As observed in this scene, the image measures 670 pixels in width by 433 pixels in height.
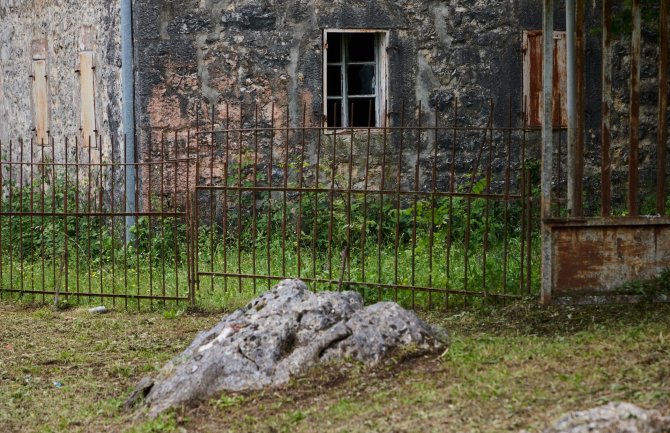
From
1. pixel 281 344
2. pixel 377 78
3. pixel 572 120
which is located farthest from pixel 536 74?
pixel 281 344

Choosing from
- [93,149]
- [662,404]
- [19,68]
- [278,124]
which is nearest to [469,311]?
[662,404]

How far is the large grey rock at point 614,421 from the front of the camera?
4.32m

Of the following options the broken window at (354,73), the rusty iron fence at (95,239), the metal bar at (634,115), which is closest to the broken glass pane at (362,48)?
the broken window at (354,73)

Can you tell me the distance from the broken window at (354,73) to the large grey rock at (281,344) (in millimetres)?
6098

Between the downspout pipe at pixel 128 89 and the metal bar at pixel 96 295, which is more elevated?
the downspout pipe at pixel 128 89

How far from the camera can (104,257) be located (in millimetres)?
11172

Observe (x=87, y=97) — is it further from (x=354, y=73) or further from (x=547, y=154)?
(x=547, y=154)

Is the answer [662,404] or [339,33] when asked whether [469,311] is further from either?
[339,33]

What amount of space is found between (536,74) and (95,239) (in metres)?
5.35

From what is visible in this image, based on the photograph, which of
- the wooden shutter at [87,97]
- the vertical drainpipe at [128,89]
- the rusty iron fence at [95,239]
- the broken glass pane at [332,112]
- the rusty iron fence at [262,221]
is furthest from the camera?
the wooden shutter at [87,97]

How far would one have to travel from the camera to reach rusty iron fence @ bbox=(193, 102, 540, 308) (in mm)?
8562

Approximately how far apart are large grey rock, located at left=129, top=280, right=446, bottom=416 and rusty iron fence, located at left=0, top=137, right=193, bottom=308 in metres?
2.75

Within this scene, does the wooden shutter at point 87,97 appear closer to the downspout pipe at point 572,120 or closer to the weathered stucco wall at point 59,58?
the weathered stucco wall at point 59,58

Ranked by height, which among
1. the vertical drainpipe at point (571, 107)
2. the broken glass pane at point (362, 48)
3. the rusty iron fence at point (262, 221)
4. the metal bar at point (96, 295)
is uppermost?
the broken glass pane at point (362, 48)
